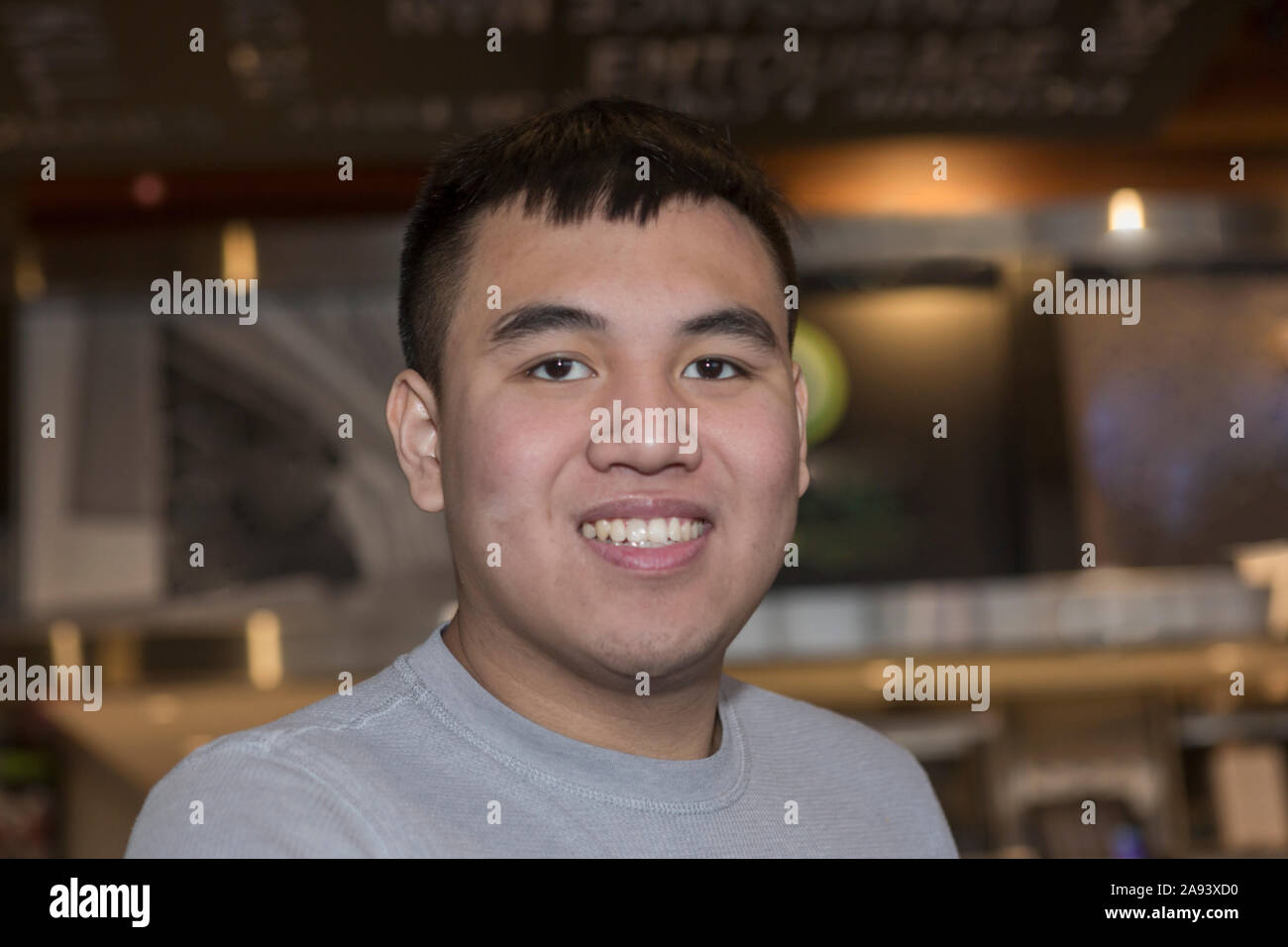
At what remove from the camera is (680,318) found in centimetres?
87

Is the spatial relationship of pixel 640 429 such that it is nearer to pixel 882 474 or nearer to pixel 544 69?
pixel 544 69

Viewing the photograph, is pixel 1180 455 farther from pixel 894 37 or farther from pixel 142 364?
pixel 142 364

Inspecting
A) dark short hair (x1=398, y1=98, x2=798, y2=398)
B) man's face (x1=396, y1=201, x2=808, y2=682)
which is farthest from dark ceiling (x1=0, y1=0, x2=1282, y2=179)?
man's face (x1=396, y1=201, x2=808, y2=682)

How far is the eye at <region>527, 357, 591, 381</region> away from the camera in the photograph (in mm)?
873

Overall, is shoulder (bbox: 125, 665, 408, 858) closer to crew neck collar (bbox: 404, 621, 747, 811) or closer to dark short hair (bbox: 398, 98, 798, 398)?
crew neck collar (bbox: 404, 621, 747, 811)

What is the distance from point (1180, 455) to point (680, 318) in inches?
83.3

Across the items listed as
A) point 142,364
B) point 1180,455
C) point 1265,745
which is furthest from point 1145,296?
point 142,364

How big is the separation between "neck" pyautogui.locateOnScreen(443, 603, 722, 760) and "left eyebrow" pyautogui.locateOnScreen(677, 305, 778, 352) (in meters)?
0.24

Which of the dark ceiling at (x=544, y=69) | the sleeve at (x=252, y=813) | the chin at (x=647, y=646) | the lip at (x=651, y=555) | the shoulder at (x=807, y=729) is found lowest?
the sleeve at (x=252, y=813)

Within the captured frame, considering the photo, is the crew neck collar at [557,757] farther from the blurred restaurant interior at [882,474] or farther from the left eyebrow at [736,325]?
the blurred restaurant interior at [882,474]

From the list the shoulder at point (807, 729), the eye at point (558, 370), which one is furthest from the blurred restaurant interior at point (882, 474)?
the eye at point (558, 370)

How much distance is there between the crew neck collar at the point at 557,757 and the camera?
88 cm

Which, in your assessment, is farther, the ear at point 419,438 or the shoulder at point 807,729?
the shoulder at point 807,729
